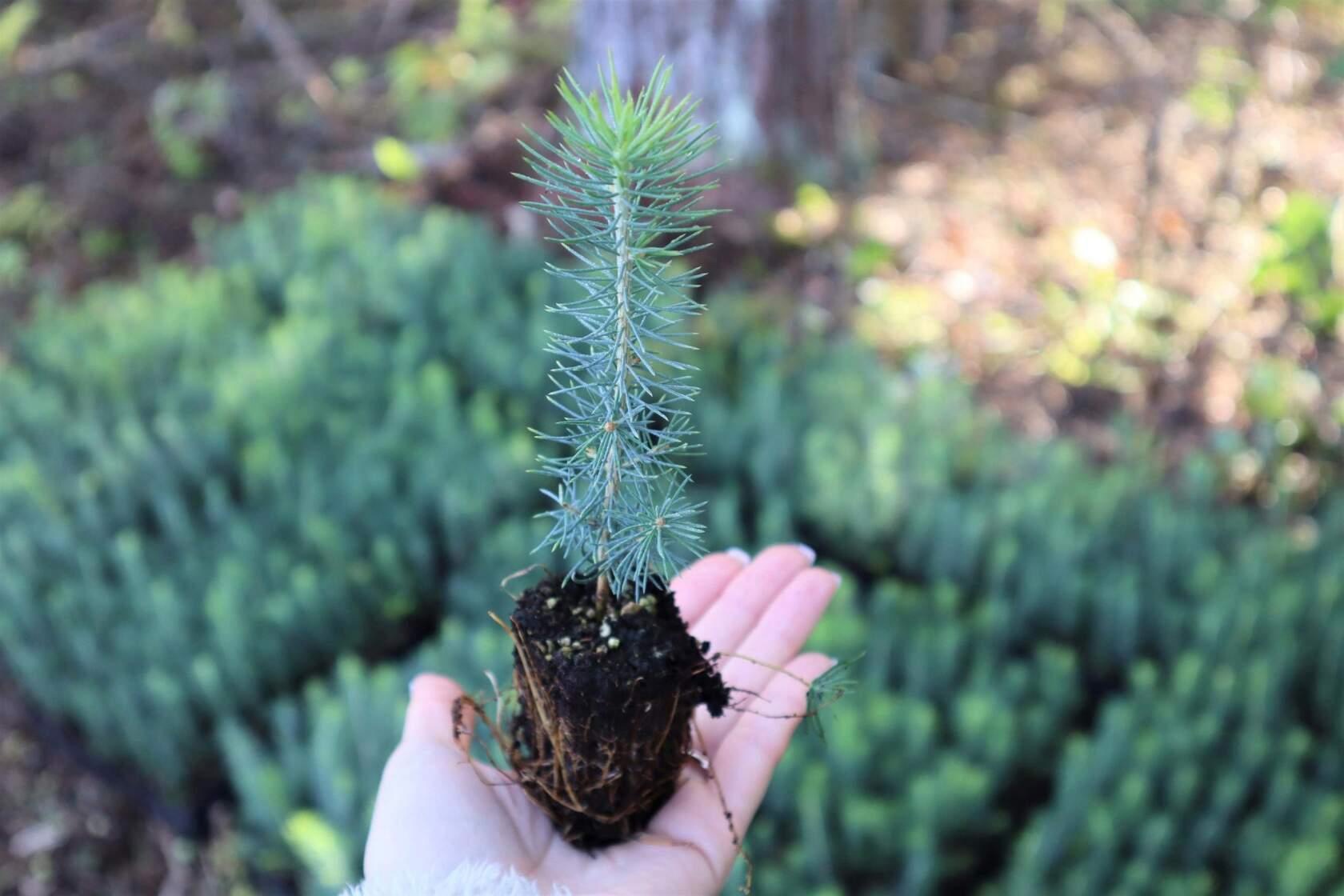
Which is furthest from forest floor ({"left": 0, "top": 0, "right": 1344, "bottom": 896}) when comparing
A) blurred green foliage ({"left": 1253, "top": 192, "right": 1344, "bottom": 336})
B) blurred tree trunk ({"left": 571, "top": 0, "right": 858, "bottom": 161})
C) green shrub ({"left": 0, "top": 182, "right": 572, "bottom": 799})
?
green shrub ({"left": 0, "top": 182, "right": 572, "bottom": 799})

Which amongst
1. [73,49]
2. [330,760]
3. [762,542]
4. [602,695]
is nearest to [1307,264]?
[762,542]

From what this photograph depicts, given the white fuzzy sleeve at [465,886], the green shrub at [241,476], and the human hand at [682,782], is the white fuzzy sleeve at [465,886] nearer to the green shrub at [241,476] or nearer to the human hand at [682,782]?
the human hand at [682,782]

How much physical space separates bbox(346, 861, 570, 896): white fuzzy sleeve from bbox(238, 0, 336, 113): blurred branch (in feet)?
16.4

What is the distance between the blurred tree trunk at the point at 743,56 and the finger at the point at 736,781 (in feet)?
9.89

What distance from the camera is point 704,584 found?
1.83 m

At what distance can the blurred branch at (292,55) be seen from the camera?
222 inches

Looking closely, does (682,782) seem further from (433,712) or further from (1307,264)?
(1307,264)

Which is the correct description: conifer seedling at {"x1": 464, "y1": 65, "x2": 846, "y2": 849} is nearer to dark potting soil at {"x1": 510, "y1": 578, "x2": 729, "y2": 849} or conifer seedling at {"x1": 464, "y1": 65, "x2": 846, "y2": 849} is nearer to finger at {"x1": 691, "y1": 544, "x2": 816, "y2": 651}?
dark potting soil at {"x1": 510, "y1": 578, "x2": 729, "y2": 849}

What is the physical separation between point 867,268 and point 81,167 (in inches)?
151

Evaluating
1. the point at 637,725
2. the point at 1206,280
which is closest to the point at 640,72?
the point at 1206,280

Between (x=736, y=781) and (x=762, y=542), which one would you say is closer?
(x=736, y=781)

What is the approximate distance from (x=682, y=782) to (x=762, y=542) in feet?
3.67

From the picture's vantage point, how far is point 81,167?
5.33 metres

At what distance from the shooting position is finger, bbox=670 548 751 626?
1.83m
